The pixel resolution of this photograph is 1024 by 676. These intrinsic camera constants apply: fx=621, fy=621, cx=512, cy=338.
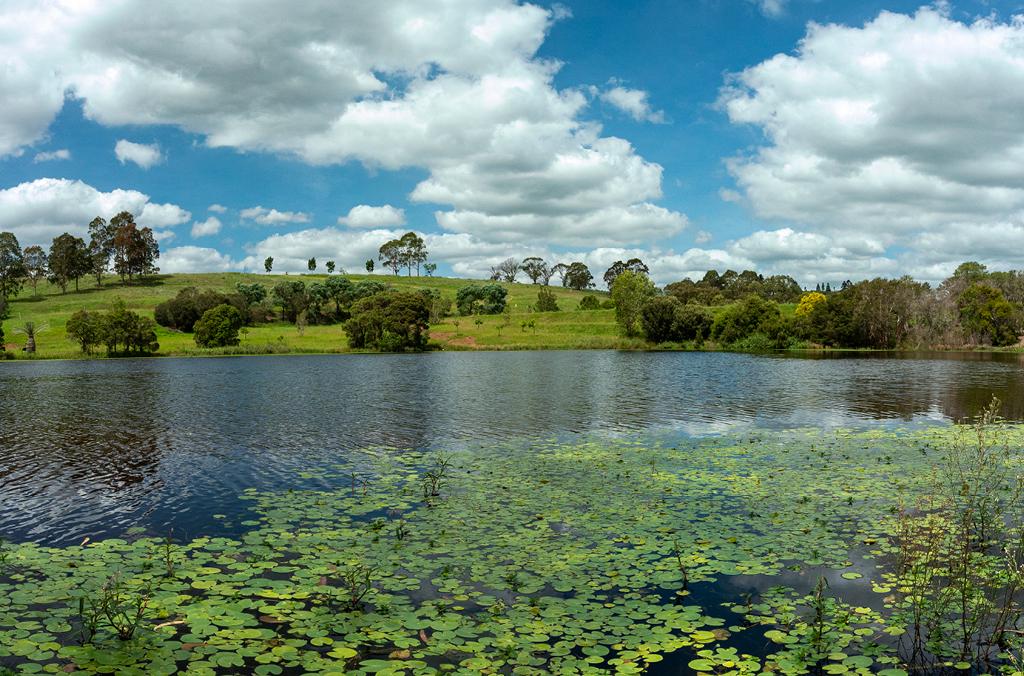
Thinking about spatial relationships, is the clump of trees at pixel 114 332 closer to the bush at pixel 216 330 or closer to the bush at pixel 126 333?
the bush at pixel 126 333

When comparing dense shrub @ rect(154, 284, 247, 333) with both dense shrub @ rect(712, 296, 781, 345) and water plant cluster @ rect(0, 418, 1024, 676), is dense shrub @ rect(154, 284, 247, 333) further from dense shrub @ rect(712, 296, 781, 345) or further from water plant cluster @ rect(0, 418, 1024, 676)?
water plant cluster @ rect(0, 418, 1024, 676)

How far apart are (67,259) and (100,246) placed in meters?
12.4

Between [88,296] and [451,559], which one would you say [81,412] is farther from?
[88,296]

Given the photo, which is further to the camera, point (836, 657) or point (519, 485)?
point (519, 485)

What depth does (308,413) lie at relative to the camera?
4225cm

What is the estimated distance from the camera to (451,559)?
14.7 meters

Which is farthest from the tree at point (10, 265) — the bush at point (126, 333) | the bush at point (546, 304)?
the bush at point (546, 304)

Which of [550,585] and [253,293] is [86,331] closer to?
[253,293]

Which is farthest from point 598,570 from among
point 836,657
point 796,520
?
point 796,520

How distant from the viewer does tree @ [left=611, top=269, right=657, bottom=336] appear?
138750 millimetres

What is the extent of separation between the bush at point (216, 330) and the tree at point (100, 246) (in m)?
90.3

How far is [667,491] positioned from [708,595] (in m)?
8.09

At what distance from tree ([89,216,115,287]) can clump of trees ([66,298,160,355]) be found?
85834 millimetres

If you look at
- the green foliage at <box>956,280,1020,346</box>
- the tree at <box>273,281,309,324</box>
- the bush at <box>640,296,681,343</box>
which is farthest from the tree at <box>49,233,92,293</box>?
the green foliage at <box>956,280,1020,346</box>
